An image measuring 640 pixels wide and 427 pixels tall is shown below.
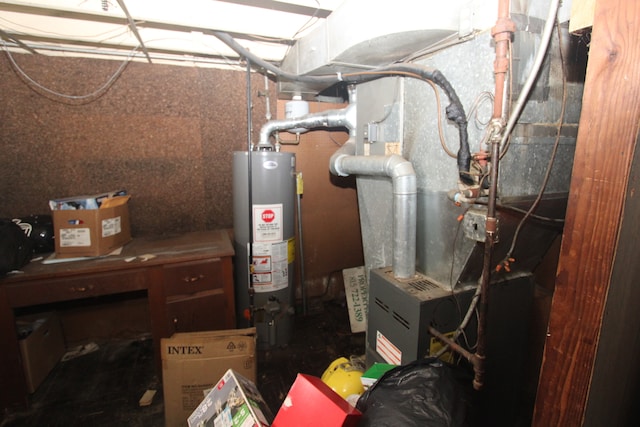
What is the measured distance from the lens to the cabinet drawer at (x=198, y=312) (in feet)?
6.05

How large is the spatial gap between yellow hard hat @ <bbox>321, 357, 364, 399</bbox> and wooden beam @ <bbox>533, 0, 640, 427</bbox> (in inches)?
32.5

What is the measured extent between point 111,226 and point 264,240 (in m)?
0.92

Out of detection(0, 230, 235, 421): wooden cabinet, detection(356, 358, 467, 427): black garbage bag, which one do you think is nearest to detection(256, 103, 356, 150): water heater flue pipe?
detection(0, 230, 235, 421): wooden cabinet

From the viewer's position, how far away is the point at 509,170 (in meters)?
1.08

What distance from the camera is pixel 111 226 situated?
6.15 feet

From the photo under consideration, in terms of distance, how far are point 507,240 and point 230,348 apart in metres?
1.34

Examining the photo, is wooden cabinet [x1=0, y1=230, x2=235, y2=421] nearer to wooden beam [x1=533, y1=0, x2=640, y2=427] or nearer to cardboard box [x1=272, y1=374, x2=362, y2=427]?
cardboard box [x1=272, y1=374, x2=362, y2=427]

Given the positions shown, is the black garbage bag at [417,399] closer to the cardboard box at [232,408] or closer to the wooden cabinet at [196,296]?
the cardboard box at [232,408]

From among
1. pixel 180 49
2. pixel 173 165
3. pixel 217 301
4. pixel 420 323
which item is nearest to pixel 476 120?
pixel 420 323

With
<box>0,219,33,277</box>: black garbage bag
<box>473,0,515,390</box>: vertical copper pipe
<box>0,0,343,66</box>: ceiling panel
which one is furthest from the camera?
<box>0,219,33,277</box>: black garbage bag

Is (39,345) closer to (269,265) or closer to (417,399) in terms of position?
(269,265)

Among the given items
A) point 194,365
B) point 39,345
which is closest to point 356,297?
point 194,365

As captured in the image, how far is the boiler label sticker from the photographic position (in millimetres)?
2098

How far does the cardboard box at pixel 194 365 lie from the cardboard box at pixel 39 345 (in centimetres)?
95
